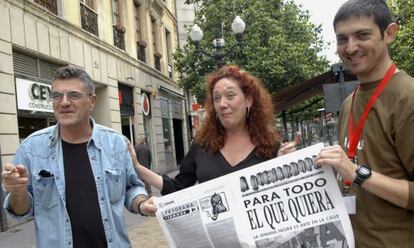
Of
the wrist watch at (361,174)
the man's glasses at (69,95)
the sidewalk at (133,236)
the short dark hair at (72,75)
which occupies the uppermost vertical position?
the short dark hair at (72,75)

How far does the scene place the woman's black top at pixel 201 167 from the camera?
9.39 feet

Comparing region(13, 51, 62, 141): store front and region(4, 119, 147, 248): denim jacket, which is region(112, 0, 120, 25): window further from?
region(4, 119, 147, 248): denim jacket

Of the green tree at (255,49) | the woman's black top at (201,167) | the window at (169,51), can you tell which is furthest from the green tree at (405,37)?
the woman's black top at (201,167)

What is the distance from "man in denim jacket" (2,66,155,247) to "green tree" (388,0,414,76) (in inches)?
707

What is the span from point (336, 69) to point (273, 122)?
20.3 ft

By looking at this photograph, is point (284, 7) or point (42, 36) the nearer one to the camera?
point (42, 36)

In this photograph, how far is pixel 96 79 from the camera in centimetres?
1614

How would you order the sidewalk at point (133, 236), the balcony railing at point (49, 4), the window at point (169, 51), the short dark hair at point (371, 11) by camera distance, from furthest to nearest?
the window at point (169, 51) < the balcony railing at point (49, 4) < the sidewalk at point (133, 236) < the short dark hair at point (371, 11)

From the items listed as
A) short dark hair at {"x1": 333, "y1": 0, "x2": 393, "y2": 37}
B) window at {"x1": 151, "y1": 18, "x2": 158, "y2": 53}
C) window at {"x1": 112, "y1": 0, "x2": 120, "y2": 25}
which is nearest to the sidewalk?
short dark hair at {"x1": 333, "y1": 0, "x2": 393, "y2": 37}

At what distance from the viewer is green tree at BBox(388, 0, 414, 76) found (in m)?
19.4

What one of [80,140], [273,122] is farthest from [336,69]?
[80,140]

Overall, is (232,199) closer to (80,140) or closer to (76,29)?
(80,140)

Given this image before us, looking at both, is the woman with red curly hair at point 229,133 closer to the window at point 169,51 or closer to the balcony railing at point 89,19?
the balcony railing at point 89,19

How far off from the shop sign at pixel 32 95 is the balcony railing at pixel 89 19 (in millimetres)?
3597
